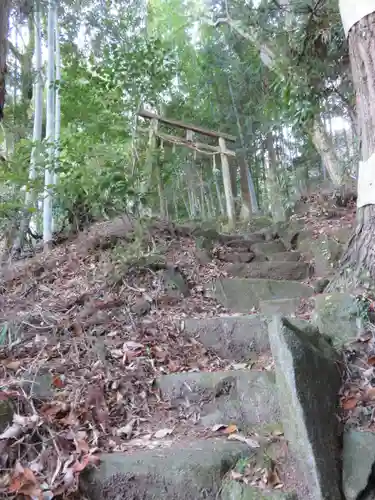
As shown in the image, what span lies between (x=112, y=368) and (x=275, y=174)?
10872mm

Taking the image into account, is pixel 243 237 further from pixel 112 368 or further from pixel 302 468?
pixel 302 468

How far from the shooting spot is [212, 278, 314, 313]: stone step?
14.0 feet

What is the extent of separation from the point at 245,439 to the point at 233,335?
1167 millimetres

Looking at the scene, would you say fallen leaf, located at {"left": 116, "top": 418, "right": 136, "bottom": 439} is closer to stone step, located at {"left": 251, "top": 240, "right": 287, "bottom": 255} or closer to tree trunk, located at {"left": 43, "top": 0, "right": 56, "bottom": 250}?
stone step, located at {"left": 251, "top": 240, "right": 287, "bottom": 255}

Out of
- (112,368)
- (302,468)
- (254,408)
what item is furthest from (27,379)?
(302,468)

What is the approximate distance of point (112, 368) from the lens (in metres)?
2.99

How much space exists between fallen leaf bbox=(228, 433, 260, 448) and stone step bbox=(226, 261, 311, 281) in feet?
8.35

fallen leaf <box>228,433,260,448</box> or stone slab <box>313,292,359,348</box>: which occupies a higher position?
stone slab <box>313,292,359,348</box>

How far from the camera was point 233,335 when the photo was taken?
346 cm

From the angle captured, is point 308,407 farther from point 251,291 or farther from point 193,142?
point 193,142

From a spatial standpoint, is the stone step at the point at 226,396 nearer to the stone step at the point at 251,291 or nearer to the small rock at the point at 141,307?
the small rock at the point at 141,307

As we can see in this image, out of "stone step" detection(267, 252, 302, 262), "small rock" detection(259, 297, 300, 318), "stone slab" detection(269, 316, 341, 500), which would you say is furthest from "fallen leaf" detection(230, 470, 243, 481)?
"stone step" detection(267, 252, 302, 262)

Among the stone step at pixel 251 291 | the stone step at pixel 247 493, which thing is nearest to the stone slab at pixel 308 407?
the stone step at pixel 247 493

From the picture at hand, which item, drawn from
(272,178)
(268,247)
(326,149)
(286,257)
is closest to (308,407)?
(286,257)
